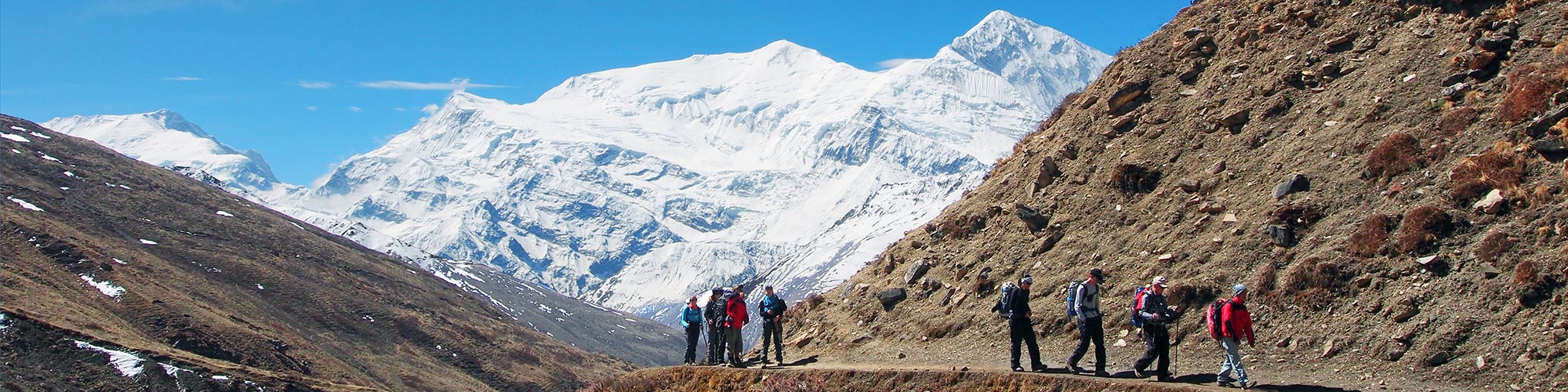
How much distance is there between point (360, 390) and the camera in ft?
369

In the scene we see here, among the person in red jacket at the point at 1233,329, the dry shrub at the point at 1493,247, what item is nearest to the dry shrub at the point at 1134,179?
the dry shrub at the point at 1493,247

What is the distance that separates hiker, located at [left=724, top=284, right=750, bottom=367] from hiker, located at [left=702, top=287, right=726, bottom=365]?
0.25 metres

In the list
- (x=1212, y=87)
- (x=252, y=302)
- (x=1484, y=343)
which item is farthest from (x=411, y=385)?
(x=1484, y=343)

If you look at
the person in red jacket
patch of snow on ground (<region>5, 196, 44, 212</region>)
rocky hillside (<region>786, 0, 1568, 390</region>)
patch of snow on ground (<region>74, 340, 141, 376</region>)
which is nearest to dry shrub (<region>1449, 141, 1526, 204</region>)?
rocky hillside (<region>786, 0, 1568, 390</region>)

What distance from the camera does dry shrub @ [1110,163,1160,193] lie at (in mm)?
28172

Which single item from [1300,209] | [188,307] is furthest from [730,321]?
[188,307]

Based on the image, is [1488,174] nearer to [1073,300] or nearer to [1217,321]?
[1217,321]

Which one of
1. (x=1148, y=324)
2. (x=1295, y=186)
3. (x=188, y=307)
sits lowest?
(x=1148, y=324)

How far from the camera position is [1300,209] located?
76.5 ft

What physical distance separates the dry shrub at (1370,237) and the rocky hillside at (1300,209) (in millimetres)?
43

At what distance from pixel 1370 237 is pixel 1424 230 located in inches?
37.5

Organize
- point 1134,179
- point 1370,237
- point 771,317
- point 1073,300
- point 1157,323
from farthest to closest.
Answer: point 1134,179 < point 771,317 < point 1370,237 < point 1073,300 < point 1157,323

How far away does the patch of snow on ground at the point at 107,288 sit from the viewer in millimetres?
117088

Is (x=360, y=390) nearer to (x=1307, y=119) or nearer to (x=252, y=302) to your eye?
(x=252, y=302)
